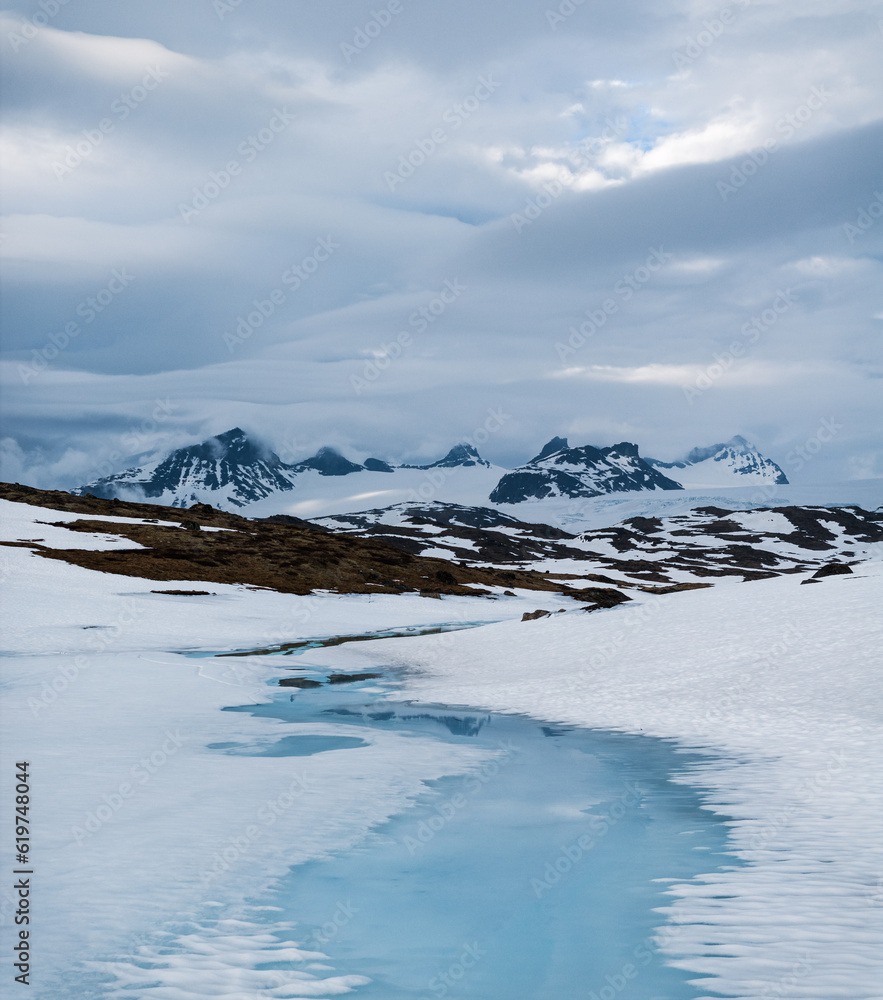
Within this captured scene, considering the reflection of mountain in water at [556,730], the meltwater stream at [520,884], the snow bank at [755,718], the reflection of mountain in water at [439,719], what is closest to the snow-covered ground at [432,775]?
the snow bank at [755,718]

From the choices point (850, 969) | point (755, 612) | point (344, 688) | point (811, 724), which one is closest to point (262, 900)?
point (850, 969)

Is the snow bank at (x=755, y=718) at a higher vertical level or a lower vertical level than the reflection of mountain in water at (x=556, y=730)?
higher

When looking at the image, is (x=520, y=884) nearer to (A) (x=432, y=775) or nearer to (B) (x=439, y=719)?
(A) (x=432, y=775)

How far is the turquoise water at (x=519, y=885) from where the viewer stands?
26.6 feet

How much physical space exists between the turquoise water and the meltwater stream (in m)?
0.02

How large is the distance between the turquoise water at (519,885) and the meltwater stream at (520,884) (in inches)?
0.9

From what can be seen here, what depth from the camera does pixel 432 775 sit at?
52.4 ft

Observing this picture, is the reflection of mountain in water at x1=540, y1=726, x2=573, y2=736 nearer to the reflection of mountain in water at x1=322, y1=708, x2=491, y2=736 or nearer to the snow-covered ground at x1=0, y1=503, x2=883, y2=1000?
the snow-covered ground at x1=0, y1=503, x2=883, y2=1000

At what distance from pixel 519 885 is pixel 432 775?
5.73 meters

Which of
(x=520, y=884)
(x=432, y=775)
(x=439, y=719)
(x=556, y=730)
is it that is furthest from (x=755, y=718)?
(x=520, y=884)

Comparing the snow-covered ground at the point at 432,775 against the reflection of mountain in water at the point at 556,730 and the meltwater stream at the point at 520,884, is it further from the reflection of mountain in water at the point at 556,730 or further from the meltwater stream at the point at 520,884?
the reflection of mountain in water at the point at 556,730

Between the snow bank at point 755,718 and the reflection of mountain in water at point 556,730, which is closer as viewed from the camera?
the snow bank at point 755,718

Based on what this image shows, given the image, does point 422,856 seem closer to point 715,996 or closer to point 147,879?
point 147,879

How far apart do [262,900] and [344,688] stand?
2013cm
